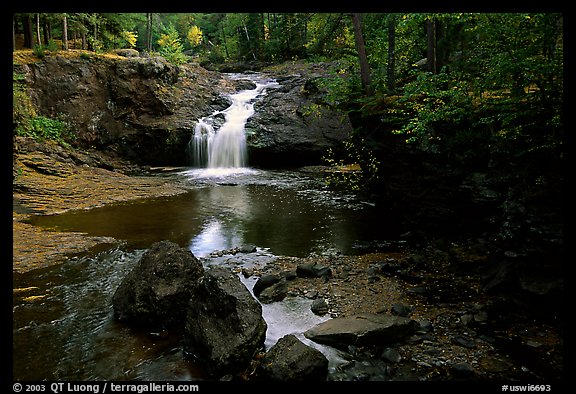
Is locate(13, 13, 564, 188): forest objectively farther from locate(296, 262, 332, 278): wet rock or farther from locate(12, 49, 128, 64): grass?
locate(296, 262, 332, 278): wet rock

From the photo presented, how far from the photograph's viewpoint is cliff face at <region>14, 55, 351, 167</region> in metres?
19.9

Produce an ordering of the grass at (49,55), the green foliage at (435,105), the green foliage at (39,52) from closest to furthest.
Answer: the green foliage at (435,105) < the grass at (49,55) < the green foliage at (39,52)

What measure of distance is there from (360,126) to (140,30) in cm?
4877

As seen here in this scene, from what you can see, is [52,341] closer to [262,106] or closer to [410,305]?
[410,305]

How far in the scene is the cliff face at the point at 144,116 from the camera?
65.2 ft

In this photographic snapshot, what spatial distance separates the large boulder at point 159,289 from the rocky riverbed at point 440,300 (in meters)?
1.96

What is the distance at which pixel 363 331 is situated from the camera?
16.5 ft

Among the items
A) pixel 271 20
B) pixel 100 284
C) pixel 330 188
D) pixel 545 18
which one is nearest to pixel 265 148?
pixel 330 188

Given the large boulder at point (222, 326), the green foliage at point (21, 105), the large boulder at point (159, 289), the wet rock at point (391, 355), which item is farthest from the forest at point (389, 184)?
the large boulder at point (222, 326)

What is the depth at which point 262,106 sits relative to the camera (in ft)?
79.4

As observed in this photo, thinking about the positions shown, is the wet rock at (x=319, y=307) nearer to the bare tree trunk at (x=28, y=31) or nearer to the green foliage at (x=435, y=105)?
the green foliage at (x=435, y=105)

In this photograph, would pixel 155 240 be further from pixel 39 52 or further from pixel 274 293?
pixel 39 52

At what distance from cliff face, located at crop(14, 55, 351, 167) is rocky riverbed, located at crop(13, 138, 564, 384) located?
10.9 m

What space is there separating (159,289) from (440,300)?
4783 millimetres
